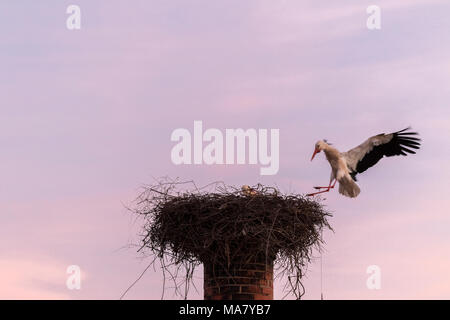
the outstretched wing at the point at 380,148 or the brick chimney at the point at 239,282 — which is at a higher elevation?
the outstretched wing at the point at 380,148

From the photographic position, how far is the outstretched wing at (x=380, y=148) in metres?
12.6

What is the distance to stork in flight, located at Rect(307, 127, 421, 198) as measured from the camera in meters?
12.7

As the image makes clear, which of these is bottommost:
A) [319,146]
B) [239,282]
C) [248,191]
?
[239,282]

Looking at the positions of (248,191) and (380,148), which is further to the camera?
(380,148)

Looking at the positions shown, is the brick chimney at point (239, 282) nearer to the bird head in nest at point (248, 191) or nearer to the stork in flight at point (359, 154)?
the bird head in nest at point (248, 191)

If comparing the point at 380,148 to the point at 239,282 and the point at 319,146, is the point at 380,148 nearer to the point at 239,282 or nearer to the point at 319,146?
the point at 319,146

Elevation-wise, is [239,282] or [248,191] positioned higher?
[248,191]

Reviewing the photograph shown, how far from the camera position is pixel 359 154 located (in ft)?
42.0

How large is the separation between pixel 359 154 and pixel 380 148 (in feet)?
1.03

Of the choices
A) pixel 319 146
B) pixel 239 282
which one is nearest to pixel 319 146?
pixel 319 146

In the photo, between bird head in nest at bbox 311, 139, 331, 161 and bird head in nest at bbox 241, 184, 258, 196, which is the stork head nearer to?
bird head in nest at bbox 311, 139, 331, 161

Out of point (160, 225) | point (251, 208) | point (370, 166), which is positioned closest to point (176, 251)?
point (160, 225)

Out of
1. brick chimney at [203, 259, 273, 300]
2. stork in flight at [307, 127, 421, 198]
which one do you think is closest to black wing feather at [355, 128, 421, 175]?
stork in flight at [307, 127, 421, 198]

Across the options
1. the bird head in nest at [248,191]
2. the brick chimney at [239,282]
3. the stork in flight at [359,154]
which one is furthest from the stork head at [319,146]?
the brick chimney at [239,282]
